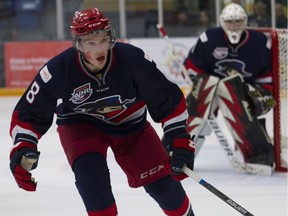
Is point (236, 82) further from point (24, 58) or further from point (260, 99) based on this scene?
point (24, 58)

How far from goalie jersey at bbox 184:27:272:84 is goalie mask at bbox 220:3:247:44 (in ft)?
0.21

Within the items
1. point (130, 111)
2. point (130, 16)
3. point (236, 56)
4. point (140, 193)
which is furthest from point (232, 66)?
point (130, 16)

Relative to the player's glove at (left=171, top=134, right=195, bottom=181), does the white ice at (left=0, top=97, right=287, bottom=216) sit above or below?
below

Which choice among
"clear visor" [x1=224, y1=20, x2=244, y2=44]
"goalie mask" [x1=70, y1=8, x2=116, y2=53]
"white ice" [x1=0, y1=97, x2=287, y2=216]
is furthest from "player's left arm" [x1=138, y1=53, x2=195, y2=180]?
"clear visor" [x1=224, y1=20, x2=244, y2=44]

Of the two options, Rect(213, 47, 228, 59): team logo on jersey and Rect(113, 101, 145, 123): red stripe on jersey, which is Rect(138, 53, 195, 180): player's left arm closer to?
Rect(113, 101, 145, 123): red stripe on jersey

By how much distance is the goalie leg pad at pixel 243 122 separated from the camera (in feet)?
14.0

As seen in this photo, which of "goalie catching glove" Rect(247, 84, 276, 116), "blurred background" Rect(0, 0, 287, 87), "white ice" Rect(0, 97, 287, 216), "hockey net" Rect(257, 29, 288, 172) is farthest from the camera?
"blurred background" Rect(0, 0, 287, 87)

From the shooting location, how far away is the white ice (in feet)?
11.2

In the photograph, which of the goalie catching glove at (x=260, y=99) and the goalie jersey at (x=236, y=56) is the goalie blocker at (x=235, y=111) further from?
the goalie jersey at (x=236, y=56)

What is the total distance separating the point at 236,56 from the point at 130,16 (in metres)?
5.08

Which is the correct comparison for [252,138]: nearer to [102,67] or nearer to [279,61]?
[279,61]

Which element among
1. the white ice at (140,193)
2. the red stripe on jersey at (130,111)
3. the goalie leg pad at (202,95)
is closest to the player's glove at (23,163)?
the red stripe on jersey at (130,111)

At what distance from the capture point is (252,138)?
4352mm

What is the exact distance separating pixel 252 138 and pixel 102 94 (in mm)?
2022
